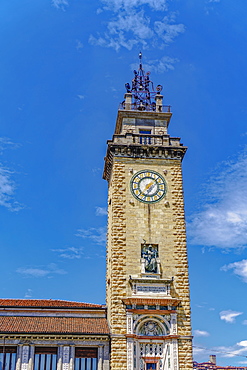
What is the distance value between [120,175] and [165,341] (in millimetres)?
13608

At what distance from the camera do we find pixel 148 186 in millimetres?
38094

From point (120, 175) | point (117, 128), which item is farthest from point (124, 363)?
point (117, 128)

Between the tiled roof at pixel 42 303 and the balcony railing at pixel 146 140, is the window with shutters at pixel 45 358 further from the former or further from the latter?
the balcony railing at pixel 146 140

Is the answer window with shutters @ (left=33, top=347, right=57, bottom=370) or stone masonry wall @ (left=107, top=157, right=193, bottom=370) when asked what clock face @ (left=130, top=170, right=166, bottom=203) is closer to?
stone masonry wall @ (left=107, top=157, right=193, bottom=370)

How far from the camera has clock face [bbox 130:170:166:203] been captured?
124 feet

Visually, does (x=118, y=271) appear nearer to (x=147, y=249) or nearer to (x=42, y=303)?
(x=147, y=249)

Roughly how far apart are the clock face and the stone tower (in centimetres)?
8

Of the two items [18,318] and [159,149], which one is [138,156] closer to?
[159,149]

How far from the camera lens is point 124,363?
3228cm

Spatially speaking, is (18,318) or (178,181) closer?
(18,318)

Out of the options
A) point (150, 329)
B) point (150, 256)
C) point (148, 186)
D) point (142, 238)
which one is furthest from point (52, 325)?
point (148, 186)

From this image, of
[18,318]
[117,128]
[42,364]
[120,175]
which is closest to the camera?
[42,364]

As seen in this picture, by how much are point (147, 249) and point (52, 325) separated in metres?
9.17

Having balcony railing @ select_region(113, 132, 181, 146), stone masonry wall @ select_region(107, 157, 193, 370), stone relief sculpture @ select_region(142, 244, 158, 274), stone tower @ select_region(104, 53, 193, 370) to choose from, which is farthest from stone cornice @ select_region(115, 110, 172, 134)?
stone relief sculpture @ select_region(142, 244, 158, 274)
